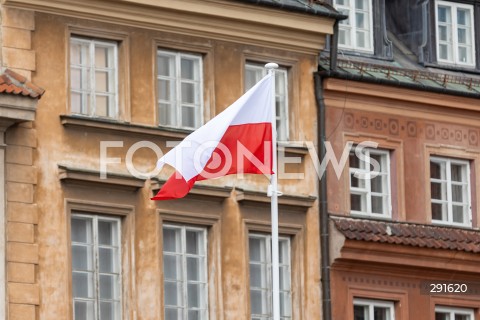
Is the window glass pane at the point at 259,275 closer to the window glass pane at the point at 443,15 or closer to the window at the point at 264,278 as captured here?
the window at the point at 264,278

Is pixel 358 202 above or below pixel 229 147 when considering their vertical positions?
above

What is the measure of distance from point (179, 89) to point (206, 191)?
1.85 metres

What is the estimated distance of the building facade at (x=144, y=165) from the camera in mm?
42406

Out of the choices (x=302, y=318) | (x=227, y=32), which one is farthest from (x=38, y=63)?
(x=302, y=318)

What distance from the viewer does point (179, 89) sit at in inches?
1764

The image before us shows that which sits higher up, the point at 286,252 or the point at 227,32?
the point at 227,32

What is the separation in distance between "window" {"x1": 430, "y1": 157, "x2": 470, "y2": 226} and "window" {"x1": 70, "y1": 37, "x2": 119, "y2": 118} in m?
7.39

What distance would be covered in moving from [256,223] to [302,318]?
6.21 feet

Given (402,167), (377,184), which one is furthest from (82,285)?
(402,167)

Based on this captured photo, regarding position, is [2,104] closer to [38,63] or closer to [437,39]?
[38,63]

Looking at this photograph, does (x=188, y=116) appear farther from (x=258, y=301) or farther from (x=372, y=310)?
(x=372, y=310)

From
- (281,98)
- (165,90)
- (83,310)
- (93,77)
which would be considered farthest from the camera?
(281,98)

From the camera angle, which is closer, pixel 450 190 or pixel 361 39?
pixel 361 39

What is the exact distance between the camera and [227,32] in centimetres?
4528
